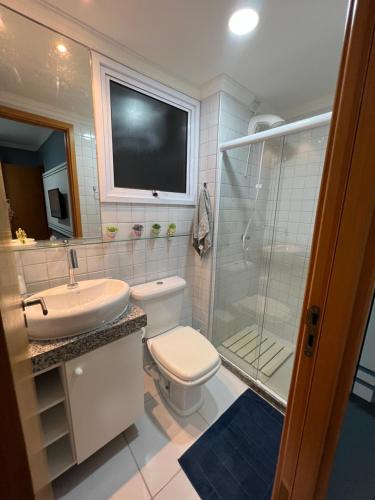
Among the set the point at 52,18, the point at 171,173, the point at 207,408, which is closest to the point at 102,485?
the point at 207,408

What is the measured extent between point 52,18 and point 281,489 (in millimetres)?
2261

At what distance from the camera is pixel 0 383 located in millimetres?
316

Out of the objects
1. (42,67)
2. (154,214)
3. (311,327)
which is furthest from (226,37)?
(311,327)

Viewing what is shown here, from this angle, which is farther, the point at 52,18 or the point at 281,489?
the point at 52,18

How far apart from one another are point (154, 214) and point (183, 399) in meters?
1.33

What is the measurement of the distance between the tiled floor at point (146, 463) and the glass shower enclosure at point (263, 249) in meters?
0.68

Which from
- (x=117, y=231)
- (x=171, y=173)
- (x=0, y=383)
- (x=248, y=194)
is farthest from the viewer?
(x=248, y=194)

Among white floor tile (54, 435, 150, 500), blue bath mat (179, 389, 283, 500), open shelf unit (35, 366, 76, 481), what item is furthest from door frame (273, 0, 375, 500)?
open shelf unit (35, 366, 76, 481)

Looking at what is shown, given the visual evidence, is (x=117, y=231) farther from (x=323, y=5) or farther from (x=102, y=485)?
(x=323, y=5)

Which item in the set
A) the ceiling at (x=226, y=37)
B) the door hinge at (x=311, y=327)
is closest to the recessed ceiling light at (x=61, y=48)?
the ceiling at (x=226, y=37)

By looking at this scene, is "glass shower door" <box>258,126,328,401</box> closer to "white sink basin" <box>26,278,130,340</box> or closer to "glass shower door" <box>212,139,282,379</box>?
"glass shower door" <box>212,139,282,379</box>

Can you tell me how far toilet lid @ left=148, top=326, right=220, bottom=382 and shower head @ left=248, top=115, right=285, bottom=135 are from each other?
5.71 feet

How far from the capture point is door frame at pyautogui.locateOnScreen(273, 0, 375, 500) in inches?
17.3

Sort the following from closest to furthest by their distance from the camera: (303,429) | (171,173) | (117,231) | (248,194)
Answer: (303,429), (117,231), (171,173), (248,194)
